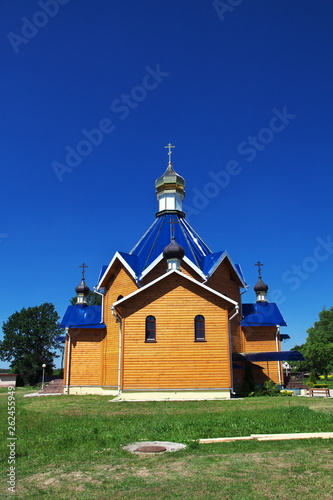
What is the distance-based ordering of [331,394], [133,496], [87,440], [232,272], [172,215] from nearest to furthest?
[133,496] → [87,440] → [331,394] → [232,272] → [172,215]

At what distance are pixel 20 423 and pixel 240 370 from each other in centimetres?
1378

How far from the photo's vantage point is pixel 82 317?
24.8 meters

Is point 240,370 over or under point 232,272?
under

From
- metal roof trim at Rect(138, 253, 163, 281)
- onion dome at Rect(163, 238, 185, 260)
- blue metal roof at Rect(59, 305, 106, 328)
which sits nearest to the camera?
onion dome at Rect(163, 238, 185, 260)

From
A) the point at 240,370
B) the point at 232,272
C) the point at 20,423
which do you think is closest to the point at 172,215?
the point at 232,272

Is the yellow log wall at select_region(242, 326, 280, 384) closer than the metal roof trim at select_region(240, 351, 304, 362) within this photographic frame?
No

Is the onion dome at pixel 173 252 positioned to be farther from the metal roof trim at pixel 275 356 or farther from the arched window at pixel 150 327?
the metal roof trim at pixel 275 356

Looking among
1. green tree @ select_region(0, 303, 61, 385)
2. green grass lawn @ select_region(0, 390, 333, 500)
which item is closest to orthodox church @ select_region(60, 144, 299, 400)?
green grass lawn @ select_region(0, 390, 333, 500)

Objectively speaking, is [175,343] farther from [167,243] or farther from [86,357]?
[86,357]

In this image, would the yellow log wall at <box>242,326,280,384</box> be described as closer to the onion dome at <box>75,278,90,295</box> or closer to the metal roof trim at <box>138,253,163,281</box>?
the metal roof trim at <box>138,253,163,281</box>

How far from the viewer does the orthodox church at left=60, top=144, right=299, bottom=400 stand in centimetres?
1811

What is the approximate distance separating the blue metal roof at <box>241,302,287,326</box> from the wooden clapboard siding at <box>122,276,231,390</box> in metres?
5.97

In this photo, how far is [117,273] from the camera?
2275cm

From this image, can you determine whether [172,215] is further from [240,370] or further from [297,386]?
[297,386]
